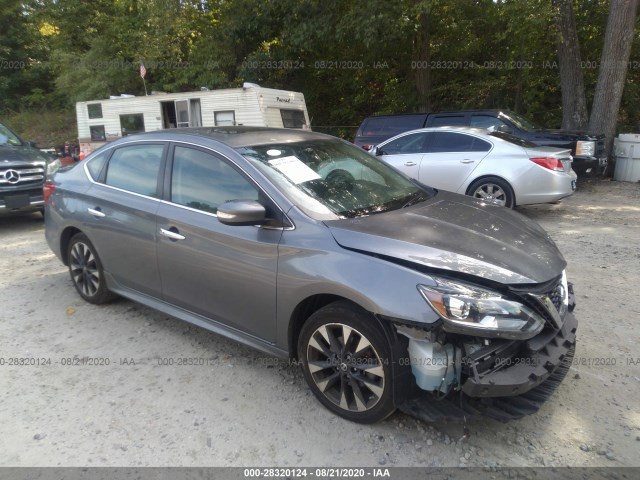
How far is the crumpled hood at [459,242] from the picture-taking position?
2.61 meters

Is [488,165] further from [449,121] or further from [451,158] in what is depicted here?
[449,121]

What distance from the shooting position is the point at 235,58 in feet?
54.9

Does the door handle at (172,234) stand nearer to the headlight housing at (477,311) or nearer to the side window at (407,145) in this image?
the headlight housing at (477,311)

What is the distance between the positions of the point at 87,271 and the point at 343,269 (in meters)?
2.93

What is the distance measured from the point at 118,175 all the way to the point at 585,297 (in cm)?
435

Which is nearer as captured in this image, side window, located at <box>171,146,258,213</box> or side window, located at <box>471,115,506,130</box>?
side window, located at <box>171,146,258,213</box>

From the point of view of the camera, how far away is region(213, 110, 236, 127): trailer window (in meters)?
11.6

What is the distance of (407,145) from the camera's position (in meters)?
8.81

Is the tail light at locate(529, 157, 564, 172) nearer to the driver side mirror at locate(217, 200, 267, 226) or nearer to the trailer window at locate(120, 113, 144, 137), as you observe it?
the driver side mirror at locate(217, 200, 267, 226)

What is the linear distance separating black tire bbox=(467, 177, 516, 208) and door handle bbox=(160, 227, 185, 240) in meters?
5.49

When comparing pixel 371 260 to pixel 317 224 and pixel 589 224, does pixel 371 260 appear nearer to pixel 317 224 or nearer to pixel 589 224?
pixel 317 224

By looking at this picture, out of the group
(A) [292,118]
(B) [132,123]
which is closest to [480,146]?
(A) [292,118]

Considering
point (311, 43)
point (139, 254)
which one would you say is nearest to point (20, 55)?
point (311, 43)

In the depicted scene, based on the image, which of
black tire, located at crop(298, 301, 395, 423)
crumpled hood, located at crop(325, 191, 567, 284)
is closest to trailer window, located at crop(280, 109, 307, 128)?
crumpled hood, located at crop(325, 191, 567, 284)
